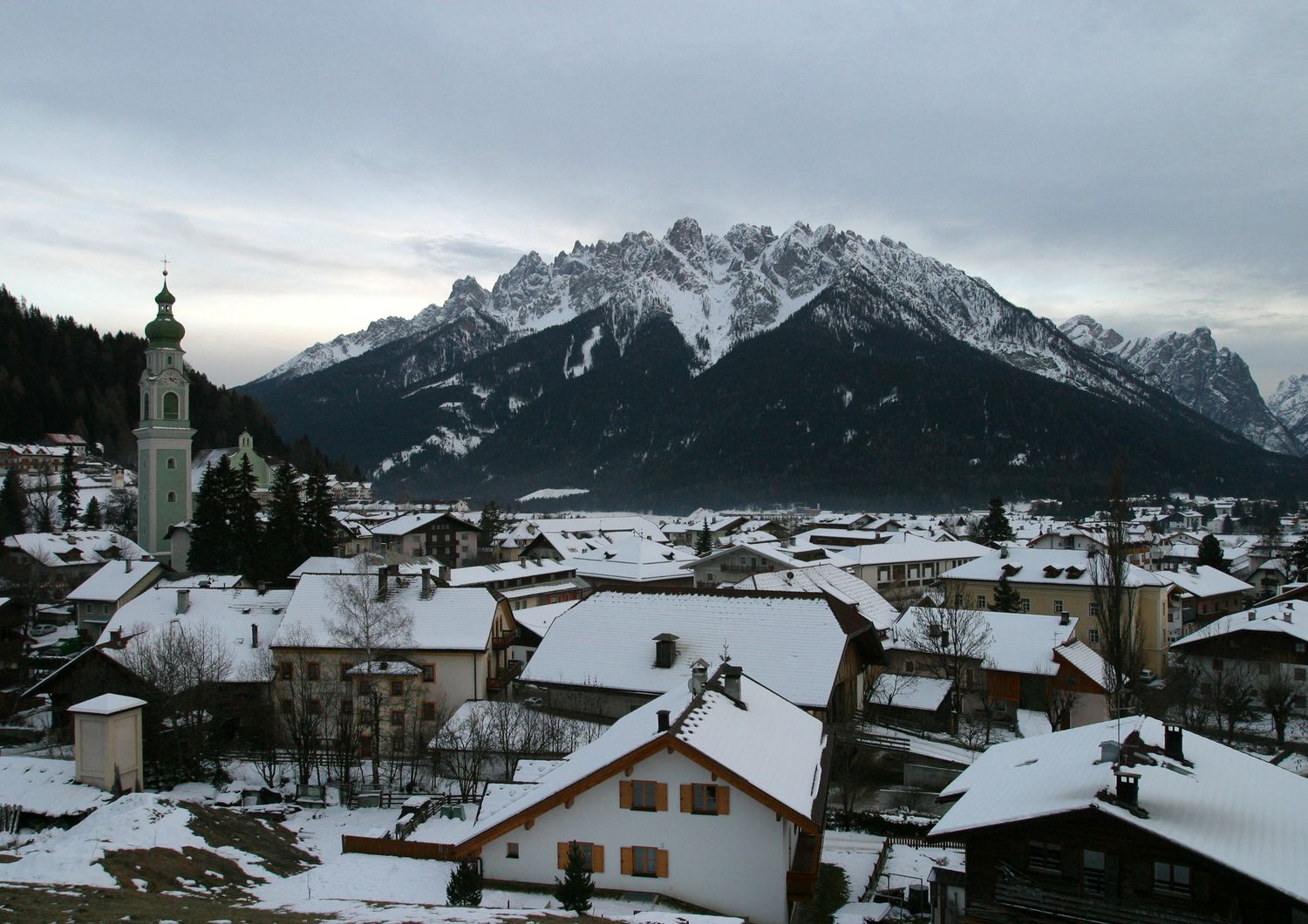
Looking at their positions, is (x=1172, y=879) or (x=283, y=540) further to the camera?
(x=283, y=540)

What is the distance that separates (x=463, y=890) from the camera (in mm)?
17688

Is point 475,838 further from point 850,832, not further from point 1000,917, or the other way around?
point 850,832

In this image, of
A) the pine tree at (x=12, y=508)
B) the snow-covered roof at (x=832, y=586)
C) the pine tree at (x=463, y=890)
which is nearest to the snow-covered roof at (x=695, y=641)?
the snow-covered roof at (x=832, y=586)

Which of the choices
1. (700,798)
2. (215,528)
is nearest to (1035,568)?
(700,798)

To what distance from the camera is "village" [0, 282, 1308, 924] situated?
16.1m

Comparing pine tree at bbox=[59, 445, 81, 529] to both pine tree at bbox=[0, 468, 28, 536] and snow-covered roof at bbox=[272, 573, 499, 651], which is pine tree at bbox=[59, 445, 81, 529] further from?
snow-covered roof at bbox=[272, 573, 499, 651]

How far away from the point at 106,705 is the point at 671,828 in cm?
1894

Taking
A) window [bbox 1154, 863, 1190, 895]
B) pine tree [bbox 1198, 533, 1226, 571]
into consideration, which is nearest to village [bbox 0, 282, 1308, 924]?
window [bbox 1154, 863, 1190, 895]

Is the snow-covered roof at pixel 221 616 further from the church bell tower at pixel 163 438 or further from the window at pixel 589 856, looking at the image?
the church bell tower at pixel 163 438

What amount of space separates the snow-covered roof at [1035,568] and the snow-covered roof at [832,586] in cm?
2073

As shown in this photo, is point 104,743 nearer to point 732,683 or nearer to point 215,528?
point 732,683

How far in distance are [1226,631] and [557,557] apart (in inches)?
2296

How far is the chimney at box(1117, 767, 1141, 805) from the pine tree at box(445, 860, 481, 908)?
11718 millimetres

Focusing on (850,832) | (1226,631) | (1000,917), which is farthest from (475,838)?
(1226,631)
